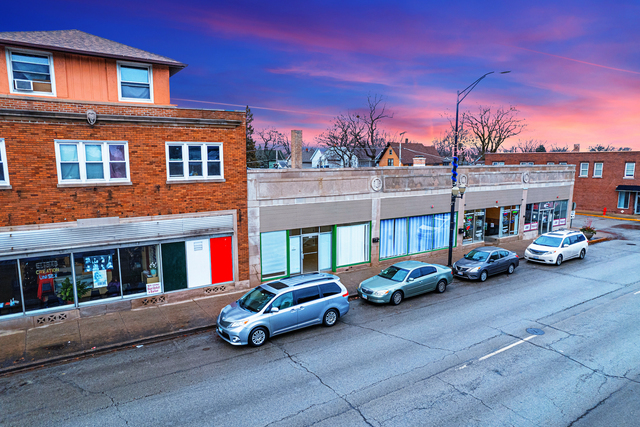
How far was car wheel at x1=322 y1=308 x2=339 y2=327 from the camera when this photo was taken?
12812mm

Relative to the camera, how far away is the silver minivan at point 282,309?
444 inches

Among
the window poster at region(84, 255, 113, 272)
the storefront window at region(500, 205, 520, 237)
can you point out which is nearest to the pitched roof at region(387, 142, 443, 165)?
the storefront window at region(500, 205, 520, 237)

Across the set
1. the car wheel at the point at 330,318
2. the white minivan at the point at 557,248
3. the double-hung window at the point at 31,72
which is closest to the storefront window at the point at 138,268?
the double-hung window at the point at 31,72

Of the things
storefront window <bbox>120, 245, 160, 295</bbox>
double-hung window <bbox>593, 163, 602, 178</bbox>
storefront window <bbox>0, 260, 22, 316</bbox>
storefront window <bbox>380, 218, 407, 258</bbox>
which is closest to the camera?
storefront window <bbox>0, 260, 22, 316</bbox>

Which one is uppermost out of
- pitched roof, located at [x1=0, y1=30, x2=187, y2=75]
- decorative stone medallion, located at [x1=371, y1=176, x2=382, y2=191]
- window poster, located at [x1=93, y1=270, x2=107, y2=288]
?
pitched roof, located at [x1=0, y1=30, x2=187, y2=75]

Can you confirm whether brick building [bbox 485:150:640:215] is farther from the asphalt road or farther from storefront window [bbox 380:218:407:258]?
the asphalt road

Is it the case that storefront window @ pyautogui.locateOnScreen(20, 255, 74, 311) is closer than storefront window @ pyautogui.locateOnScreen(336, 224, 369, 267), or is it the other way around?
storefront window @ pyautogui.locateOnScreen(20, 255, 74, 311)

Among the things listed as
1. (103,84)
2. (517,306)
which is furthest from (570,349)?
(103,84)

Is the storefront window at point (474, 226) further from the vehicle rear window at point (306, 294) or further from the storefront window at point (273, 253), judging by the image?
the vehicle rear window at point (306, 294)

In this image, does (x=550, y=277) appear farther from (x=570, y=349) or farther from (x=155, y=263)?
(x=155, y=263)

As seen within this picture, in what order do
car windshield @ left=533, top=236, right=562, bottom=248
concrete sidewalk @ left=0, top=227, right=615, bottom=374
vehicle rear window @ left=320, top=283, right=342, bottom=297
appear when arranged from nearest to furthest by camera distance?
concrete sidewalk @ left=0, top=227, right=615, bottom=374, vehicle rear window @ left=320, top=283, right=342, bottom=297, car windshield @ left=533, top=236, right=562, bottom=248

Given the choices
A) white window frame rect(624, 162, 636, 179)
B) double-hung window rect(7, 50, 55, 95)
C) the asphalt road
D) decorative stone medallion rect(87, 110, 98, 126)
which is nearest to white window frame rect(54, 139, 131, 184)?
decorative stone medallion rect(87, 110, 98, 126)

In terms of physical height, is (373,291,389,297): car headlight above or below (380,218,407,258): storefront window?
below

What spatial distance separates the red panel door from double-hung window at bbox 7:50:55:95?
8.02 m
